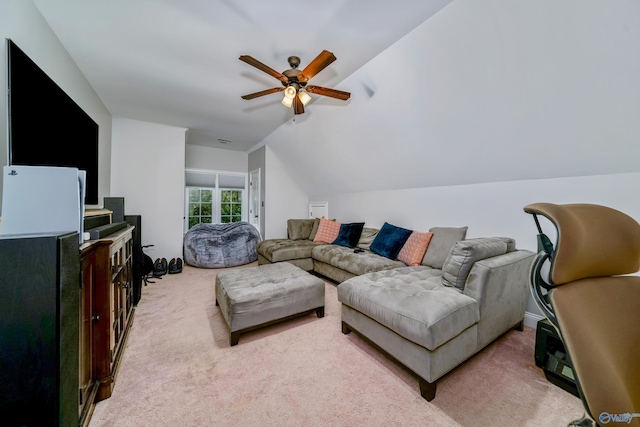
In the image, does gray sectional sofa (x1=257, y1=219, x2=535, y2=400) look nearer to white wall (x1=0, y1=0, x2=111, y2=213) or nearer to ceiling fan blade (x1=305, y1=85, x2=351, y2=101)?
ceiling fan blade (x1=305, y1=85, x2=351, y2=101)

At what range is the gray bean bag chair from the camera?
405cm

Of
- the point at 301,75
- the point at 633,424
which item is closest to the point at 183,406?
the point at 633,424

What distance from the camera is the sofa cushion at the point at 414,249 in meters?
2.68

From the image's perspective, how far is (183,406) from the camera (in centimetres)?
130

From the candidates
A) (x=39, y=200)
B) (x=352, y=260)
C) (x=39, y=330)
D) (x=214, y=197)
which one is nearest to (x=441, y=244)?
(x=352, y=260)

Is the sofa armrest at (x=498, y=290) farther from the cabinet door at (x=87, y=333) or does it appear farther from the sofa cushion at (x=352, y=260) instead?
the cabinet door at (x=87, y=333)

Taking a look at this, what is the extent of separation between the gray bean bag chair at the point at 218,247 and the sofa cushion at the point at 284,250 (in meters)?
0.53

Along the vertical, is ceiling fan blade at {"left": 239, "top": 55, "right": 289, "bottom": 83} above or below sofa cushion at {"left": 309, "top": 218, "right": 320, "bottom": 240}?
above

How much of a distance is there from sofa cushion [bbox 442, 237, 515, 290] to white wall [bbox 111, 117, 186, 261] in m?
4.22

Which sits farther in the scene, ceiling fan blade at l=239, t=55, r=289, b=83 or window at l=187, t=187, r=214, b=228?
window at l=187, t=187, r=214, b=228

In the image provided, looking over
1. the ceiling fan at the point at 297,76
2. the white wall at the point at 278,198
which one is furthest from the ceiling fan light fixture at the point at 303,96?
the white wall at the point at 278,198

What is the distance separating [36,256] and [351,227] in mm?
3317

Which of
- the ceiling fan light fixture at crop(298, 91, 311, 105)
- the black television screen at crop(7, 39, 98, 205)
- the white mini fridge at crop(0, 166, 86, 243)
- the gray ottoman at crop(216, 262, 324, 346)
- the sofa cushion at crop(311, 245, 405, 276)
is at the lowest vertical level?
the gray ottoman at crop(216, 262, 324, 346)

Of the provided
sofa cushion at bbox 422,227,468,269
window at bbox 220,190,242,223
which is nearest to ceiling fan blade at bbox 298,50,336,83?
sofa cushion at bbox 422,227,468,269
